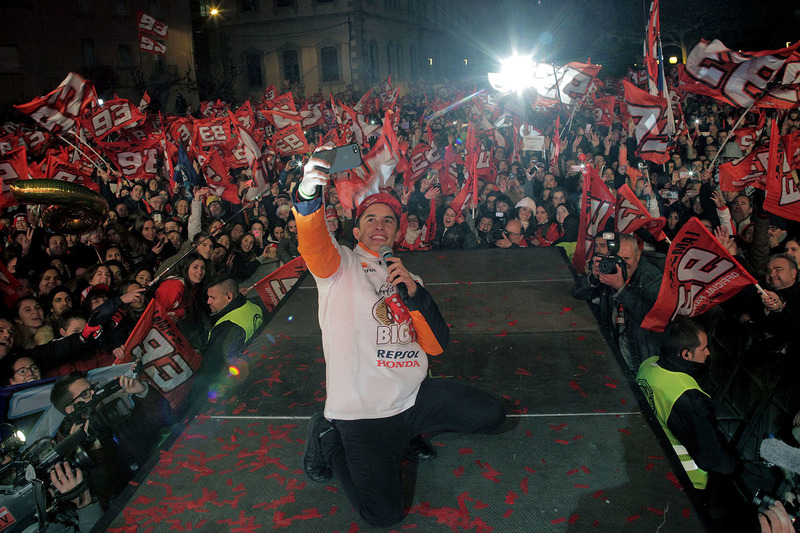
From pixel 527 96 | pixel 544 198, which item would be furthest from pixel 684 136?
pixel 544 198

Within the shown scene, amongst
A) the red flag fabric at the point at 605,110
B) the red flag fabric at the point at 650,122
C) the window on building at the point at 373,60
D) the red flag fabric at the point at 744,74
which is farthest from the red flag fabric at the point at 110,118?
the window on building at the point at 373,60

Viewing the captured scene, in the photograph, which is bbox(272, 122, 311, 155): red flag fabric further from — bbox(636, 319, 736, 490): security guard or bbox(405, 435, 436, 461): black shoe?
bbox(636, 319, 736, 490): security guard

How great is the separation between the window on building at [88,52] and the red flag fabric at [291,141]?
85.5 ft

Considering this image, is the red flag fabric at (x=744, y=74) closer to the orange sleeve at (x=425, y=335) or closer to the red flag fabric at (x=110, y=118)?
the orange sleeve at (x=425, y=335)

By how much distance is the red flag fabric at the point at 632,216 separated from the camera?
19.7 feet

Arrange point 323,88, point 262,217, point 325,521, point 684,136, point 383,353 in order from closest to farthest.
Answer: point 325,521
point 383,353
point 262,217
point 684,136
point 323,88

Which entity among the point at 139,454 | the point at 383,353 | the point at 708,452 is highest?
the point at 383,353

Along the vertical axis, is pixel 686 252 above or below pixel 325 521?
above

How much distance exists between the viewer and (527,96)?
1590 cm

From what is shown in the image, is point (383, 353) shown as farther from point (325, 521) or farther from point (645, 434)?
point (645, 434)

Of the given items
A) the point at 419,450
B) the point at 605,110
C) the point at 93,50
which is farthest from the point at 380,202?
the point at 93,50

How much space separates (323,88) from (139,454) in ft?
144

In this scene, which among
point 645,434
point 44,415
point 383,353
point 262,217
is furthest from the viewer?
point 262,217

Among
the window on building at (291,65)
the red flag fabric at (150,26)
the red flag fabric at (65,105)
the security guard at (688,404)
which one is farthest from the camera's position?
the window on building at (291,65)
